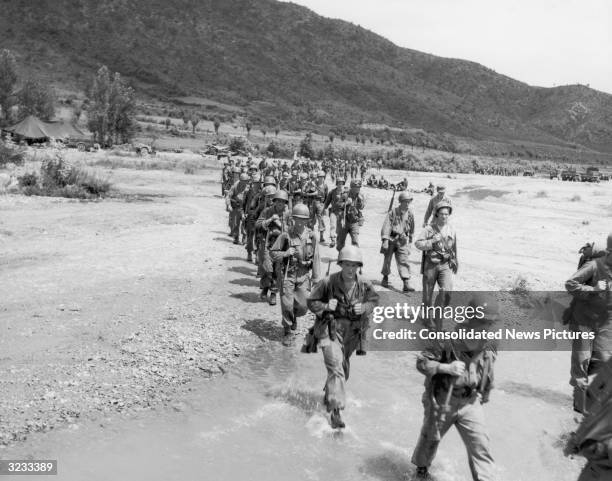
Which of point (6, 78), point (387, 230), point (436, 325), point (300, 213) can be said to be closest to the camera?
point (300, 213)

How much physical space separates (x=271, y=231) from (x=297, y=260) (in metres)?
1.65

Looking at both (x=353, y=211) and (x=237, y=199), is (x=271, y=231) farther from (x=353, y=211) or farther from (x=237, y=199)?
(x=237, y=199)

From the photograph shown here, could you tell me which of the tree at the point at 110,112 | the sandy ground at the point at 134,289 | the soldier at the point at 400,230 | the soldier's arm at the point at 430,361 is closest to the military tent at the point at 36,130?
the tree at the point at 110,112

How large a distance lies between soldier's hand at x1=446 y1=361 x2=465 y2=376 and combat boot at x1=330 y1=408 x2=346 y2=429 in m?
1.81

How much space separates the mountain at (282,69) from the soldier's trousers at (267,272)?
109m

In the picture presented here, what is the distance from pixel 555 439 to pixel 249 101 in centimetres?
13061

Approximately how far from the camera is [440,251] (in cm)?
876

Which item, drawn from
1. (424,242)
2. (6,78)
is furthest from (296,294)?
(6,78)

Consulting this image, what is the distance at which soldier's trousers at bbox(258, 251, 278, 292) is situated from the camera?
969 centimetres

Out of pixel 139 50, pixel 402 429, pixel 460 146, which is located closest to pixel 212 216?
pixel 402 429

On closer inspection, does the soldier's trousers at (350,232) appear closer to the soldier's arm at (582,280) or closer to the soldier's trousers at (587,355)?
the soldier's trousers at (587,355)

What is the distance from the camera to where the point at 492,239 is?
20.3m

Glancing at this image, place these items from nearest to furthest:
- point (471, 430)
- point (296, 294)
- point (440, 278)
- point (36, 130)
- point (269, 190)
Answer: point (471, 430) < point (296, 294) < point (440, 278) < point (269, 190) < point (36, 130)

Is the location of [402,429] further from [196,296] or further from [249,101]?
[249,101]
